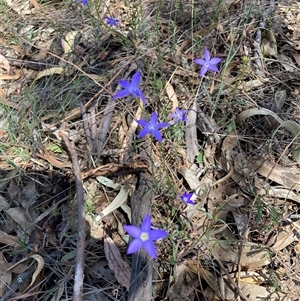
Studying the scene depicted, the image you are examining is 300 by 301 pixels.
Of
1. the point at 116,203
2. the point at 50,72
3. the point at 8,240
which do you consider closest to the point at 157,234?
the point at 116,203

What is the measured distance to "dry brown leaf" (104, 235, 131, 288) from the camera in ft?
5.28

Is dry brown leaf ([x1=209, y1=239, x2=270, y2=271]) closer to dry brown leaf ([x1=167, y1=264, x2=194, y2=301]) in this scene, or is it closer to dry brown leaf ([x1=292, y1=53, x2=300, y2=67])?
dry brown leaf ([x1=167, y1=264, x2=194, y2=301])

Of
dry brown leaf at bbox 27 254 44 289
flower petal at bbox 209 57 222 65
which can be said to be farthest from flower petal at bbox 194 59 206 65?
dry brown leaf at bbox 27 254 44 289

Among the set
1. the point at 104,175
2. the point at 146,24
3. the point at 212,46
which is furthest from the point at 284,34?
the point at 104,175

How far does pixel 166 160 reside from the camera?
1915 mm

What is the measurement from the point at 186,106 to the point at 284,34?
716 millimetres

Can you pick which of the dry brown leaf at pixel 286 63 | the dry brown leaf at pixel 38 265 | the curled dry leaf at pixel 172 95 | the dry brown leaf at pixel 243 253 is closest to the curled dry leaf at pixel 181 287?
the dry brown leaf at pixel 243 253

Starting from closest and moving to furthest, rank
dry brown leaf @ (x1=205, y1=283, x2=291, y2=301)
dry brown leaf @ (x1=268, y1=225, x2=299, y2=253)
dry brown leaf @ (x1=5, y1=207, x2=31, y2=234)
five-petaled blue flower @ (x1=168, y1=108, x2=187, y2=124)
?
dry brown leaf @ (x1=205, y1=283, x2=291, y2=301) < dry brown leaf @ (x1=268, y1=225, x2=299, y2=253) < dry brown leaf @ (x1=5, y1=207, x2=31, y2=234) < five-petaled blue flower @ (x1=168, y1=108, x2=187, y2=124)

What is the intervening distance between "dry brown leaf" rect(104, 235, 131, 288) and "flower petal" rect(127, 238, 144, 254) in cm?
35

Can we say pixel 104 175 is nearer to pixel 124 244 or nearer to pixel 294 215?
pixel 124 244

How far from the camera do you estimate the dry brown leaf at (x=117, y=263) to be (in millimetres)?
1610

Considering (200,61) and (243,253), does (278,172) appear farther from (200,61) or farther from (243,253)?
(200,61)

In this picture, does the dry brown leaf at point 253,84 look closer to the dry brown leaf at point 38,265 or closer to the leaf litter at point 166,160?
the leaf litter at point 166,160

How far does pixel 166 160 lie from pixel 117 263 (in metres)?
0.48
